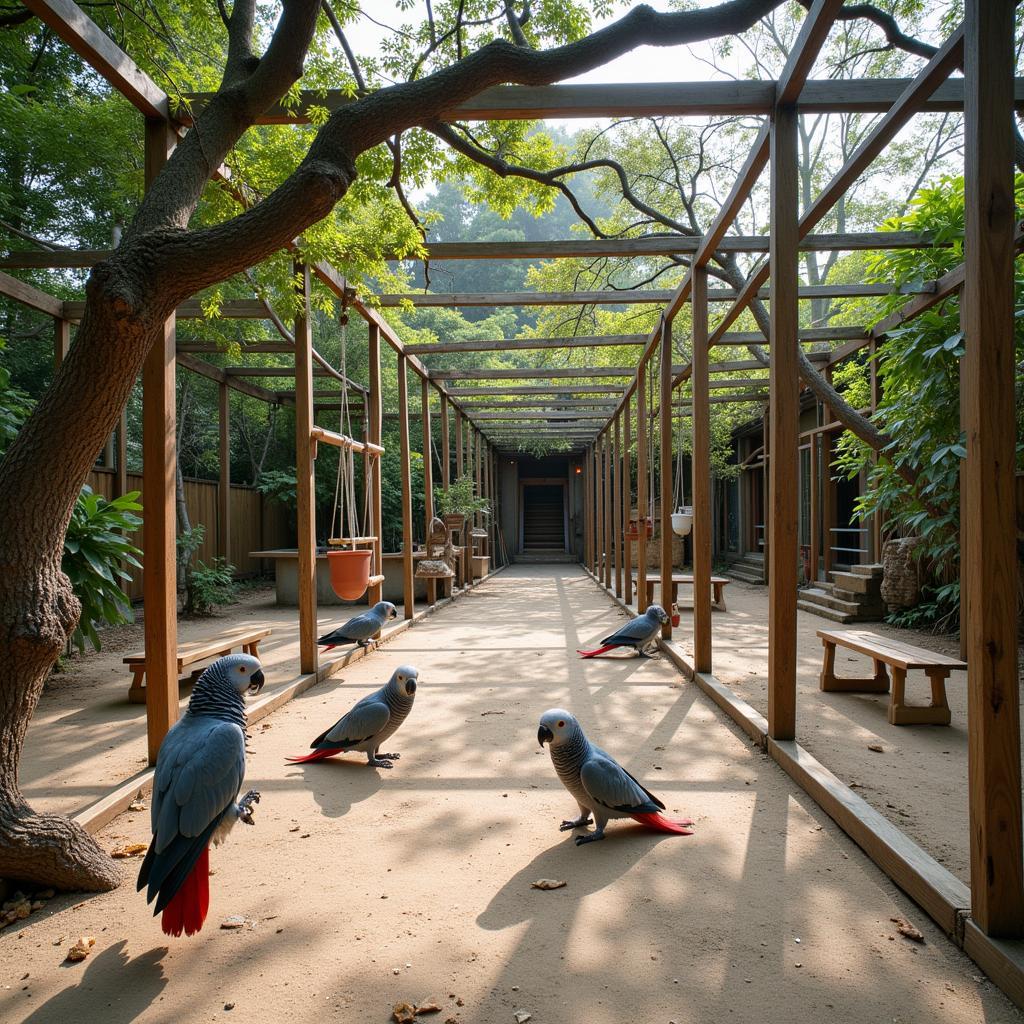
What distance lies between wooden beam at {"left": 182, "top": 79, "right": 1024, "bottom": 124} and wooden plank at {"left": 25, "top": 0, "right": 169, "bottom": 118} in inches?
15.1

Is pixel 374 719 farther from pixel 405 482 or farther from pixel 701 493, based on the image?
pixel 405 482

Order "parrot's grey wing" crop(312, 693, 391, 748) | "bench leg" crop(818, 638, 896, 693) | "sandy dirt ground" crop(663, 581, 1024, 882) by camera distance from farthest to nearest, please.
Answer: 1. "bench leg" crop(818, 638, 896, 693)
2. "parrot's grey wing" crop(312, 693, 391, 748)
3. "sandy dirt ground" crop(663, 581, 1024, 882)

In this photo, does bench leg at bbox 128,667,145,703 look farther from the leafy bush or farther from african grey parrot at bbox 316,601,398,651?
african grey parrot at bbox 316,601,398,651

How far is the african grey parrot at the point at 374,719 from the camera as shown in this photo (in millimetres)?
3236

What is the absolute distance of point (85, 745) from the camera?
3.70m

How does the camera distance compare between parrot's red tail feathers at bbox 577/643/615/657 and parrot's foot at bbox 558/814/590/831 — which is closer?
parrot's foot at bbox 558/814/590/831

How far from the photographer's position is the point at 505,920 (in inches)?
78.9

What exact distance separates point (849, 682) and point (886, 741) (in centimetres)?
119

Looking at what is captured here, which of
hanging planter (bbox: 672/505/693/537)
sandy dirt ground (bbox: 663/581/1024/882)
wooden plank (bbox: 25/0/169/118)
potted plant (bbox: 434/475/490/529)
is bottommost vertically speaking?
sandy dirt ground (bbox: 663/581/1024/882)

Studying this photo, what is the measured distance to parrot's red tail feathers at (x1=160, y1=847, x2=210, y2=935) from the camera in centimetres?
179

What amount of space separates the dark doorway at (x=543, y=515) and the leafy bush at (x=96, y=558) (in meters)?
20.9

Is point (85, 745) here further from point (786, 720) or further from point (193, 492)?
point (193, 492)

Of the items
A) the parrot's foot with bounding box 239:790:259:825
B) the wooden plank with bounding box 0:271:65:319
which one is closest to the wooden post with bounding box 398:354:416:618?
the wooden plank with bounding box 0:271:65:319

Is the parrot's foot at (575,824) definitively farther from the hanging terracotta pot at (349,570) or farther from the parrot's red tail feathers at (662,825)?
the hanging terracotta pot at (349,570)
